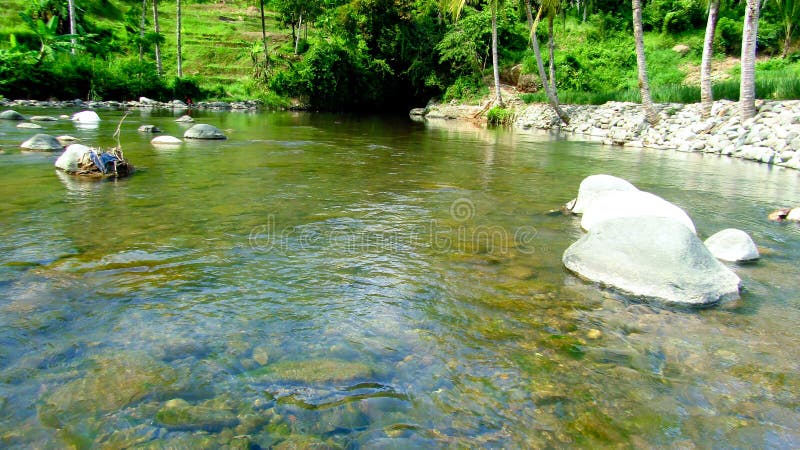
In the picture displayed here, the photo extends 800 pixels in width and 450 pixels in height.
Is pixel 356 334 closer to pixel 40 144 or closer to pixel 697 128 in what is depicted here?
pixel 40 144

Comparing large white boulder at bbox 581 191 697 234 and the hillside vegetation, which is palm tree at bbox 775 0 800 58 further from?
large white boulder at bbox 581 191 697 234

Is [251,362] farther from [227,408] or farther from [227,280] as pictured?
[227,280]

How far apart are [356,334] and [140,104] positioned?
1194 inches

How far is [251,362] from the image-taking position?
2.86 metres

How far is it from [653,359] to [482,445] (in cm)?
142

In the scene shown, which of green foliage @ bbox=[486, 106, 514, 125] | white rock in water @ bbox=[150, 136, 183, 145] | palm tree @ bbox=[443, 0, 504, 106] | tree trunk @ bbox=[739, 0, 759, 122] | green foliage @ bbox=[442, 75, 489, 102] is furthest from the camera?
green foliage @ bbox=[442, 75, 489, 102]

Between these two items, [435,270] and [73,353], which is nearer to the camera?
[73,353]

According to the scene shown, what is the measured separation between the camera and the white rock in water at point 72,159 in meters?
7.99

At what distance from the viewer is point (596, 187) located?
6426 millimetres

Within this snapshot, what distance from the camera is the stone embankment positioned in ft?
78.8

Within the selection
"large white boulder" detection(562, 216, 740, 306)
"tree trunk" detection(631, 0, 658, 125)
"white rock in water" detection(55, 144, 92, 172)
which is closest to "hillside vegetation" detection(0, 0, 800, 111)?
"tree trunk" detection(631, 0, 658, 125)

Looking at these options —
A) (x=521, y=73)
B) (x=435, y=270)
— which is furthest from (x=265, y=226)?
(x=521, y=73)

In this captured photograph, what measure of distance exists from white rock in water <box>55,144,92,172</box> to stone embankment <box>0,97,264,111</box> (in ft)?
62.7

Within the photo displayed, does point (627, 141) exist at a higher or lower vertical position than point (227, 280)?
higher
